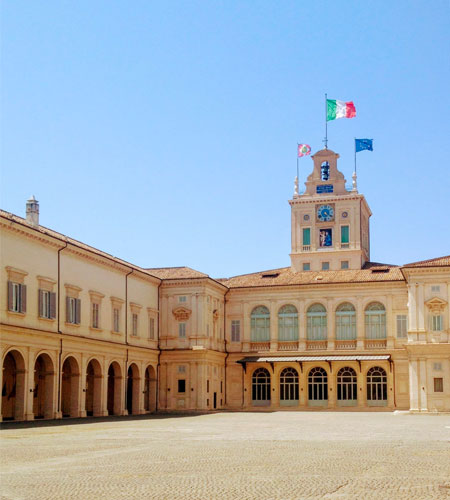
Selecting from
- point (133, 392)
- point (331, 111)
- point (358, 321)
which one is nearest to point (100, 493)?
point (133, 392)

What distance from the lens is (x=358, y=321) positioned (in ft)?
198

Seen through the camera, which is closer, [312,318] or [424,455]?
[424,455]

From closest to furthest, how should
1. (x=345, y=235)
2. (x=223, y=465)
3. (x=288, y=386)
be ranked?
1. (x=223, y=465)
2. (x=288, y=386)
3. (x=345, y=235)

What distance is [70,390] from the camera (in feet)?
149

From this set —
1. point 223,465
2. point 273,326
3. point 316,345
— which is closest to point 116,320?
point 273,326

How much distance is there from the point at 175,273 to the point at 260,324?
783 cm

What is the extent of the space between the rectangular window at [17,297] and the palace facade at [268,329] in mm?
3326

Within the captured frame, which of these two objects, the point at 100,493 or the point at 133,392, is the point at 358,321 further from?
the point at 100,493

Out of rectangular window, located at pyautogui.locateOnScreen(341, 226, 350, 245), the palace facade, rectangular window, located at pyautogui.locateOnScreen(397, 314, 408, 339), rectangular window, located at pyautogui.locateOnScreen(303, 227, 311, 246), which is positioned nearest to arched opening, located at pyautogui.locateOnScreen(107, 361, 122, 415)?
the palace facade

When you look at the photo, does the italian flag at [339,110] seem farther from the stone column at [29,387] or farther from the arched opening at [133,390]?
the stone column at [29,387]

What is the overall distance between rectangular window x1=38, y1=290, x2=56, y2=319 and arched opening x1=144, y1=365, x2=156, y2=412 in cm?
1596

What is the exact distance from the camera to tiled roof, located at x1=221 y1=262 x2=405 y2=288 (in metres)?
61.2

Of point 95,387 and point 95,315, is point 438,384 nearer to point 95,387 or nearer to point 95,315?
point 95,387

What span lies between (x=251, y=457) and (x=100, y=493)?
7.06 metres
